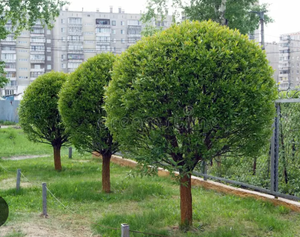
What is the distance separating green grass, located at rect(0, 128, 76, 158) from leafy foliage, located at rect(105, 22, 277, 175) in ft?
40.3

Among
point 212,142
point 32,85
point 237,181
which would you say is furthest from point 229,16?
point 212,142

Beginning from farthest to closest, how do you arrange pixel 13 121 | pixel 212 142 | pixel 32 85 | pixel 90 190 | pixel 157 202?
pixel 13 121 → pixel 32 85 → pixel 90 190 → pixel 157 202 → pixel 212 142

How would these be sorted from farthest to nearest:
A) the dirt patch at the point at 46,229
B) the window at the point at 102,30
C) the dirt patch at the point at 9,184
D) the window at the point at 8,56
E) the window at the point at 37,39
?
the window at the point at 102,30 < the window at the point at 37,39 < the window at the point at 8,56 < the dirt patch at the point at 9,184 < the dirt patch at the point at 46,229

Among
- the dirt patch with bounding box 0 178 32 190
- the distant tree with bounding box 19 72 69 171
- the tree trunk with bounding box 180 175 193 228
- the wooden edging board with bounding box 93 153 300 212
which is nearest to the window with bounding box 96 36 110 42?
the distant tree with bounding box 19 72 69 171

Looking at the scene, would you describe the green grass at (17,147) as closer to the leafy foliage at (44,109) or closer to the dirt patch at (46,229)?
the leafy foliage at (44,109)

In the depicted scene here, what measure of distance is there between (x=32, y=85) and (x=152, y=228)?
331 inches

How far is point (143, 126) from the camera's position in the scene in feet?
19.7

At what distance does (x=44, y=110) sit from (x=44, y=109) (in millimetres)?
38

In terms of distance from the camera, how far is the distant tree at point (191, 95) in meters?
5.50

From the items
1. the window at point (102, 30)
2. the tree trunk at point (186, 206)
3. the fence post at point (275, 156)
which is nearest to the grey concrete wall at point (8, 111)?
the fence post at point (275, 156)

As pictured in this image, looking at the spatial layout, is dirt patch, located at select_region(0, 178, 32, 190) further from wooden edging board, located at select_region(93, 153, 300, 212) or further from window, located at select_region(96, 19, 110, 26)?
window, located at select_region(96, 19, 110, 26)

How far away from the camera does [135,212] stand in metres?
7.61

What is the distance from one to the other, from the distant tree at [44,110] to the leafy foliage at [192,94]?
7103 mm

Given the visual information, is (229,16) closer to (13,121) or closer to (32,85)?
(32,85)
